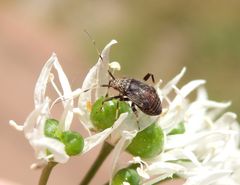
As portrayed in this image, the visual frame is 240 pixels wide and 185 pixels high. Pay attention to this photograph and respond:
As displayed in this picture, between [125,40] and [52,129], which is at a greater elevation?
[52,129]

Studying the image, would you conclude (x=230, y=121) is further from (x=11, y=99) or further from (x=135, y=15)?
(x=135, y=15)

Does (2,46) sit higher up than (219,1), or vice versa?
(2,46)

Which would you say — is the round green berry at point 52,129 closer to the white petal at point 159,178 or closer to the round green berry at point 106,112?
the round green berry at point 106,112

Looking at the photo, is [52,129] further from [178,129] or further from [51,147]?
[178,129]

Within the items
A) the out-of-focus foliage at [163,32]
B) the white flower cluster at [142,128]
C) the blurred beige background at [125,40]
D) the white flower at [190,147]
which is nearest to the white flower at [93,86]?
the white flower cluster at [142,128]

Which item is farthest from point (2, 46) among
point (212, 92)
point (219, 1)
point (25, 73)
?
point (219, 1)

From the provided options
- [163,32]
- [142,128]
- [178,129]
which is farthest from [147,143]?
[163,32]
